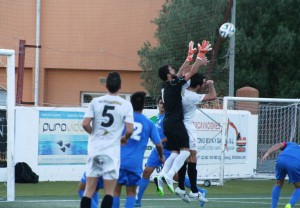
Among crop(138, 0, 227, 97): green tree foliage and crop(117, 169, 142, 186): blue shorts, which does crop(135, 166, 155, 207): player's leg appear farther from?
crop(138, 0, 227, 97): green tree foliage

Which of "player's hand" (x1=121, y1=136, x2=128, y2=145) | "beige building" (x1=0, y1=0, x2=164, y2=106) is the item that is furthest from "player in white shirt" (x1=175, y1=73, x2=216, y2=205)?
"beige building" (x1=0, y1=0, x2=164, y2=106)

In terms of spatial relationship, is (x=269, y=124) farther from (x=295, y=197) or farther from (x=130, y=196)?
(x=130, y=196)

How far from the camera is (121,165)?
11.6 m

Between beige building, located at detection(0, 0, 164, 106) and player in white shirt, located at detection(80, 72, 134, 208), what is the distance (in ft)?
79.0

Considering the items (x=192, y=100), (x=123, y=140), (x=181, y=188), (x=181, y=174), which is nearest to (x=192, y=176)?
(x=181, y=174)

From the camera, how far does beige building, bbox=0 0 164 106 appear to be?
35.2m

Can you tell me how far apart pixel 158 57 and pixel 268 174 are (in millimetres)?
10229

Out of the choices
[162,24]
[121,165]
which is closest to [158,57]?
[162,24]

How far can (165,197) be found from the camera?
57.5 feet

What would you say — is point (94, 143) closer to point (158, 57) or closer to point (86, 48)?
point (158, 57)

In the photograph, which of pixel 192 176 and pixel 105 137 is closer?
pixel 105 137

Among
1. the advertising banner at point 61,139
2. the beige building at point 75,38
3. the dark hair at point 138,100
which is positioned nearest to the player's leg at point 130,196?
the dark hair at point 138,100

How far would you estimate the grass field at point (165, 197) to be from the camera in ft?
50.7

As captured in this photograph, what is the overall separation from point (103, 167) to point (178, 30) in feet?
75.2
